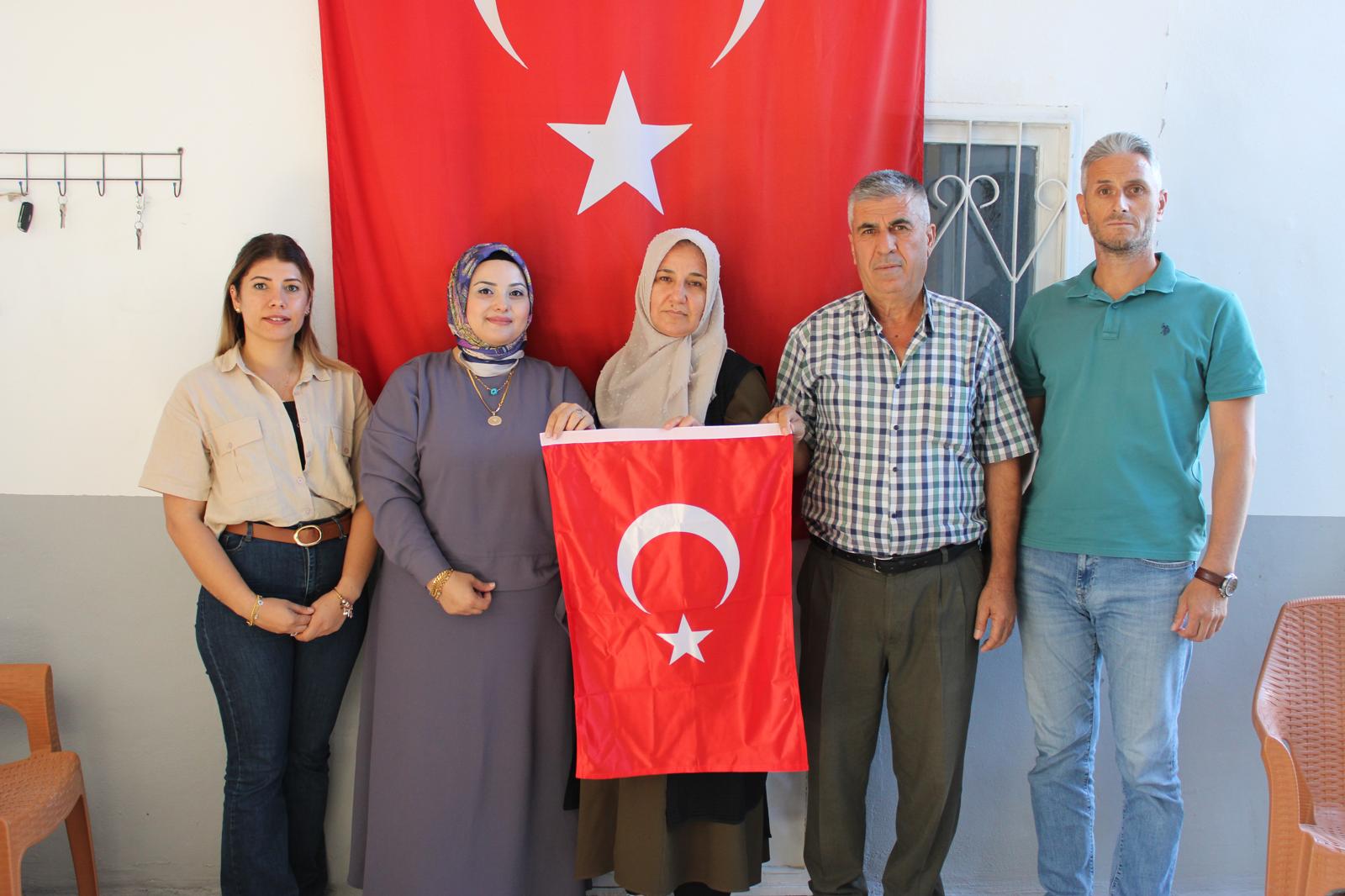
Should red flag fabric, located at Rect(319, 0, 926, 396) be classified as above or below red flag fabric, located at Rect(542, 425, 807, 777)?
above

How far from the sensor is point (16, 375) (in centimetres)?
231

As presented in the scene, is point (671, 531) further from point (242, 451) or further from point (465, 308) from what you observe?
point (242, 451)

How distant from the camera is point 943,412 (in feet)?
6.43

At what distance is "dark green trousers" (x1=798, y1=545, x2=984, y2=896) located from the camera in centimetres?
198

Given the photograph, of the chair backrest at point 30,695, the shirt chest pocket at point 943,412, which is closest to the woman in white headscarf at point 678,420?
the shirt chest pocket at point 943,412

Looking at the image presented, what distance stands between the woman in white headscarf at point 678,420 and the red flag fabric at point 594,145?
0.83ft

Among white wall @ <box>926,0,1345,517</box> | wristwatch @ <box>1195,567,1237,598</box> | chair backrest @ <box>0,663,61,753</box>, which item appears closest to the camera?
wristwatch @ <box>1195,567,1237,598</box>

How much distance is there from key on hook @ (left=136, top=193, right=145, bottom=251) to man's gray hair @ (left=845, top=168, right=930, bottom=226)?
73.6 inches

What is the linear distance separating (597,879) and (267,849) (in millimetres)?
917

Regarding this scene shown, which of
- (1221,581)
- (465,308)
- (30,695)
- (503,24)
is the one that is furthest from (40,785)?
(1221,581)

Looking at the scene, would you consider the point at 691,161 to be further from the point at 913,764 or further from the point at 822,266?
the point at 913,764

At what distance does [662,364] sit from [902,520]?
0.69 metres

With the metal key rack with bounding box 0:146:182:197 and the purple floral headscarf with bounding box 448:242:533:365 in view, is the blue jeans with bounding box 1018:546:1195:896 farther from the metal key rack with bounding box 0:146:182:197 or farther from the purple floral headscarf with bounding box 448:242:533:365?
the metal key rack with bounding box 0:146:182:197

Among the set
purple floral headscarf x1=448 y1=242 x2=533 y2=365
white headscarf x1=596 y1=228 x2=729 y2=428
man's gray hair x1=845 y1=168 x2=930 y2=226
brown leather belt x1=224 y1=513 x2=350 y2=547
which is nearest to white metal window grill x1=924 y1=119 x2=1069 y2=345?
man's gray hair x1=845 y1=168 x2=930 y2=226
